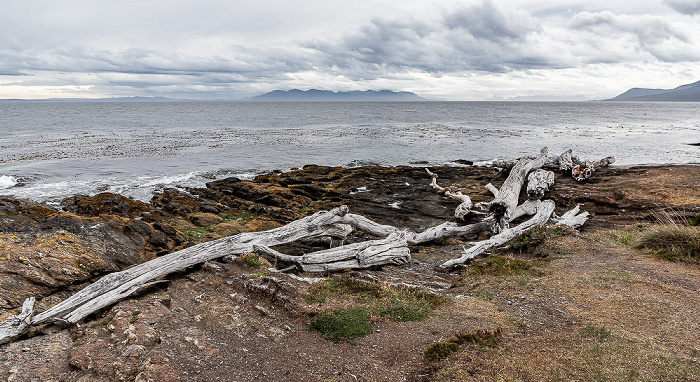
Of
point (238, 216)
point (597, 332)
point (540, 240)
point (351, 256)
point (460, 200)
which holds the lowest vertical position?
point (238, 216)

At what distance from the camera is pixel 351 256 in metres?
10.5

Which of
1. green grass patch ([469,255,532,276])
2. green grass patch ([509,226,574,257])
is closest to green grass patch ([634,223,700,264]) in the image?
green grass patch ([509,226,574,257])

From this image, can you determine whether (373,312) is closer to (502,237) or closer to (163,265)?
(163,265)

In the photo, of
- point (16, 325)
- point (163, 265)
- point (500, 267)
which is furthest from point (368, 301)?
point (16, 325)

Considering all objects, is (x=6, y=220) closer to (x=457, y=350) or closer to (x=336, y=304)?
(x=336, y=304)

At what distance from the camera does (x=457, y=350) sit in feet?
18.4

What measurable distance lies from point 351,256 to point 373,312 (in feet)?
11.3

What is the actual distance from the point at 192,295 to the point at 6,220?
8120 millimetres

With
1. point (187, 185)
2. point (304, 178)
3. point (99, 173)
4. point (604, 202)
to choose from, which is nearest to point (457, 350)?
point (604, 202)

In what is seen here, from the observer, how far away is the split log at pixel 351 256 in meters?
9.92

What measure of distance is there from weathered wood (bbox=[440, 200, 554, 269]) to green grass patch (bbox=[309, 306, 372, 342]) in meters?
4.74

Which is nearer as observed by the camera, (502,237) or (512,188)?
(502,237)

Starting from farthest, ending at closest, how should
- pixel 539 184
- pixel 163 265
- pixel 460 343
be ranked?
pixel 539 184 → pixel 163 265 → pixel 460 343

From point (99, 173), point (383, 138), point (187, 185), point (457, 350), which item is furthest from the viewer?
point (383, 138)
